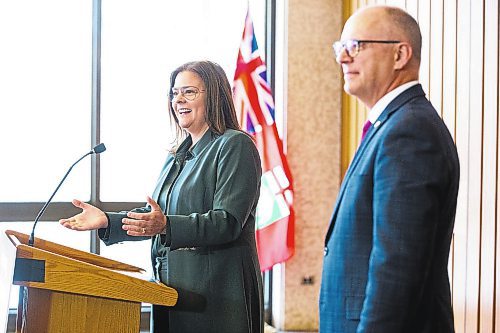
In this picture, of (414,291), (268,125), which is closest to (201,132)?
(414,291)

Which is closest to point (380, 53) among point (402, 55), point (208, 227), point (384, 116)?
point (402, 55)

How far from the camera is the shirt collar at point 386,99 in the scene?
6.93ft

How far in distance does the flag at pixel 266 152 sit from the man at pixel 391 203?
352 centimetres

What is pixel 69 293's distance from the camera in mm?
2543

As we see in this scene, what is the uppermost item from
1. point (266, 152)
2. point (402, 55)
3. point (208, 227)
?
point (402, 55)

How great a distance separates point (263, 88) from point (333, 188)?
0.87 metres

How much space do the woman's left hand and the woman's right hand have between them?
15 cm

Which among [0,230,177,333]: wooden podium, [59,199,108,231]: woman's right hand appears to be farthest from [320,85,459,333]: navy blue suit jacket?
[59,199,108,231]: woman's right hand

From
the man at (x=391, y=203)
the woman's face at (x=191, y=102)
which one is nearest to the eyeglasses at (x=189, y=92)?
the woman's face at (x=191, y=102)

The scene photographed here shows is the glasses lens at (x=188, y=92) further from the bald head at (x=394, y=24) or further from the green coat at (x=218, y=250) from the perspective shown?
the bald head at (x=394, y=24)

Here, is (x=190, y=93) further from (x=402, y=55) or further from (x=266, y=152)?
(x=266, y=152)

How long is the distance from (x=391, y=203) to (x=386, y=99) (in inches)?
12.3

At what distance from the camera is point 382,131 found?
2.04 metres

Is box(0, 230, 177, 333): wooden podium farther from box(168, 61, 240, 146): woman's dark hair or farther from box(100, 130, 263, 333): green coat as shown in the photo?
box(168, 61, 240, 146): woman's dark hair
